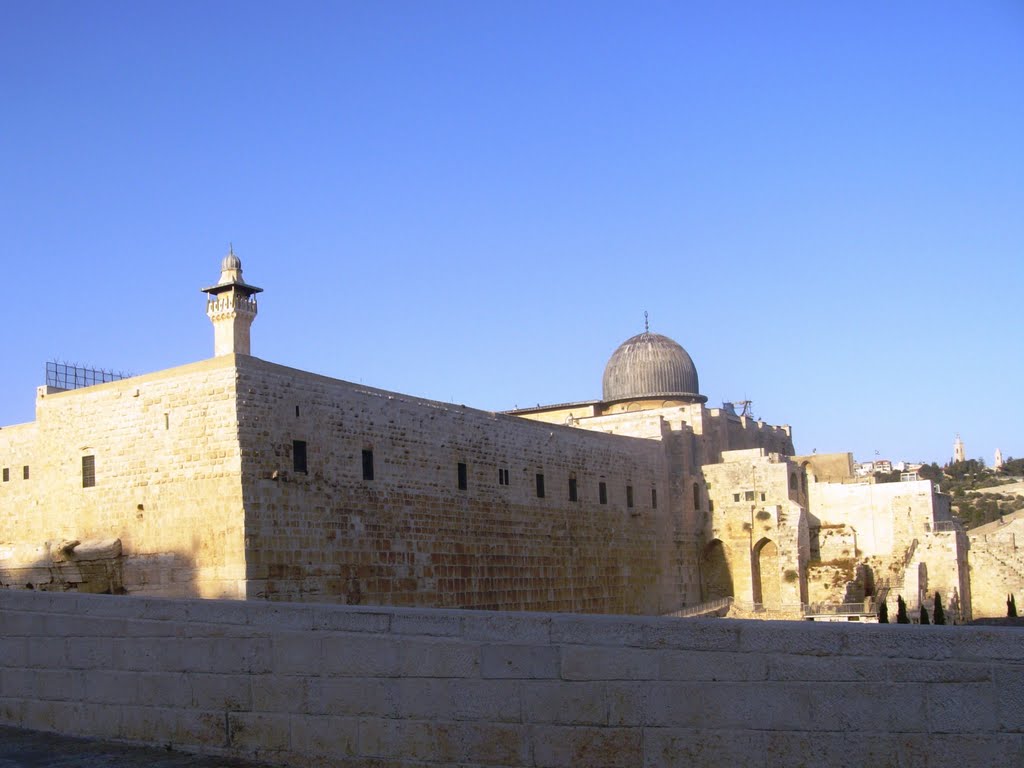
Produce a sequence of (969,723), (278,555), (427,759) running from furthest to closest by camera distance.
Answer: (278,555), (427,759), (969,723)

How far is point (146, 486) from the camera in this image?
17172 mm

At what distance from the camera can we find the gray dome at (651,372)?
117ft

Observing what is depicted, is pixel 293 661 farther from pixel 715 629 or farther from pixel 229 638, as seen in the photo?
pixel 715 629

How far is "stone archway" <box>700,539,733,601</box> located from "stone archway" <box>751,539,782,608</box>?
728 mm

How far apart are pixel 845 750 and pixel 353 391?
47.3ft

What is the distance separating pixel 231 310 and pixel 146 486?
879cm

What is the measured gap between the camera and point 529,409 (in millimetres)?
36531

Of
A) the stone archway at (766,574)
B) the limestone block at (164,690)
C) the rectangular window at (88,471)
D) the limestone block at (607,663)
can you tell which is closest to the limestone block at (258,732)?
the limestone block at (164,690)

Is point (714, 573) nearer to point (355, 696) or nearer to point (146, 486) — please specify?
point (146, 486)

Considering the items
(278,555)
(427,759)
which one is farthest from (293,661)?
(278,555)

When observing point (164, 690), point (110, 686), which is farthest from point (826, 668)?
point (110, 686)

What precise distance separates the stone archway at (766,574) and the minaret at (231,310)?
1474 centimetres

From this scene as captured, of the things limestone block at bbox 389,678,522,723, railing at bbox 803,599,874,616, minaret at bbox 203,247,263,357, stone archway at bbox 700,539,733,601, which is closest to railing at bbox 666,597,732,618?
stone archway at bbox 700,539,733,601

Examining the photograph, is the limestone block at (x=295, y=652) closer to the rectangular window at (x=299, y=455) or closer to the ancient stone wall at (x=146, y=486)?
the ancient stone wall at (x=146, y=486)
